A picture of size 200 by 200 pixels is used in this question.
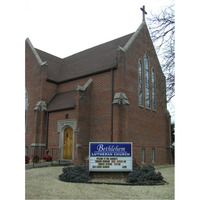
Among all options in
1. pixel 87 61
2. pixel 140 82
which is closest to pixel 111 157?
pixel 140 82

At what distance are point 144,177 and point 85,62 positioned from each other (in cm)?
1419

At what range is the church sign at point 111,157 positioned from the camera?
11398 millimetres

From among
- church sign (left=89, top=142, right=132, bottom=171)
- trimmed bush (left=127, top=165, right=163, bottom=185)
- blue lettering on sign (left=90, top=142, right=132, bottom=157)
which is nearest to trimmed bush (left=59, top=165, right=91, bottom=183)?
church sign (left=89, top=142, right=132, bottom=171)

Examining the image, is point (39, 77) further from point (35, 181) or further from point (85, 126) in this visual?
point (35, 181)

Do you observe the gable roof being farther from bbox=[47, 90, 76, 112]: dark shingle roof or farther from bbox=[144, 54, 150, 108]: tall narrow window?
bbox=[144, 54, 150, 108]: tall narrow window

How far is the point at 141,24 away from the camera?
21.4m

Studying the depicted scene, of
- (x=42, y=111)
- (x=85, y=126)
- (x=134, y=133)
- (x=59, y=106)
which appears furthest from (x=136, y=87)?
(x=42, y=111)

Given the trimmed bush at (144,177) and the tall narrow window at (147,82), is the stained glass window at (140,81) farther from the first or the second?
the trimmed bush at (144,177)

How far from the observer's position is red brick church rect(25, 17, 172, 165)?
16.9m

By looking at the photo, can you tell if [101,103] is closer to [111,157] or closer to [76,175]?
[111,157]

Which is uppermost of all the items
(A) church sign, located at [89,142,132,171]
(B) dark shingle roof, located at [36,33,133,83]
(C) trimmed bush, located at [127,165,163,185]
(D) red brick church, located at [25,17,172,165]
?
(B) dark shingle roof, located at [36,33,133,83]

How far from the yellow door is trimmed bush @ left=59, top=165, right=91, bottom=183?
6.70 metres

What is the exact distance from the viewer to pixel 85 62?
22266mm

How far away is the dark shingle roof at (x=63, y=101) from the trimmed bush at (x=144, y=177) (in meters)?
8.36
